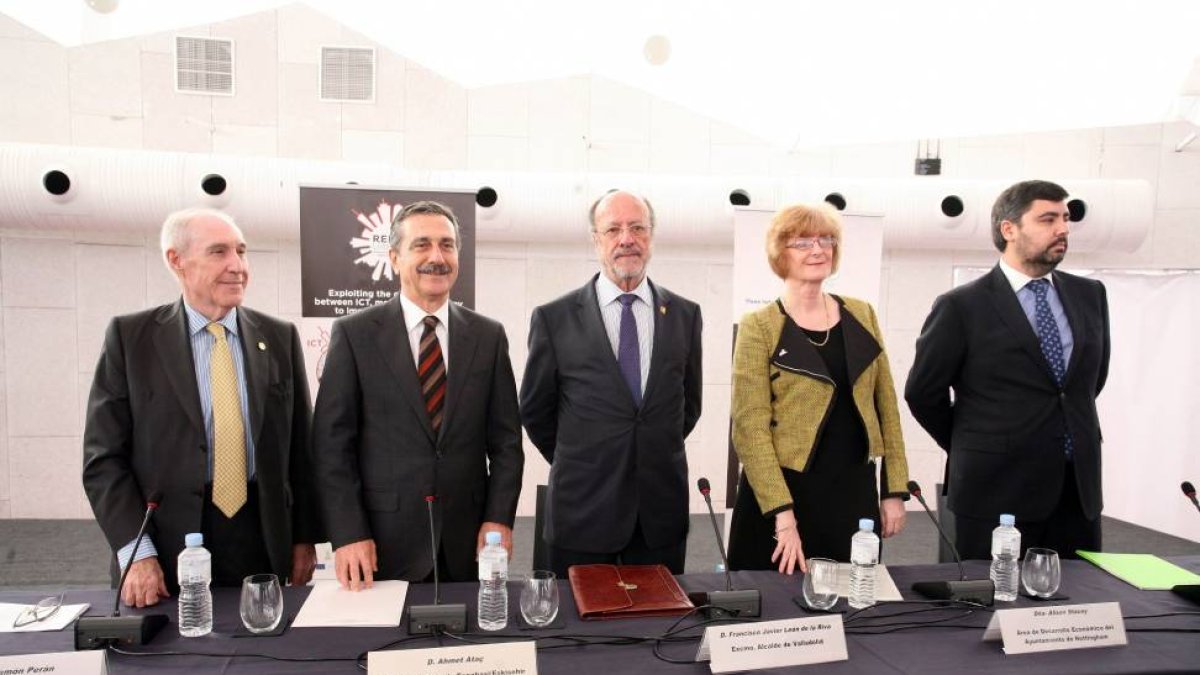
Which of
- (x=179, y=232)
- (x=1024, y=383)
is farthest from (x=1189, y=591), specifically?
(x=179, y=232)

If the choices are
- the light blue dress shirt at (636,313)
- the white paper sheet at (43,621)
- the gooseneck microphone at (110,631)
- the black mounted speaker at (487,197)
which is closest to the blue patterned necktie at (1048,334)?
the light blue dress shirt at (636,313)

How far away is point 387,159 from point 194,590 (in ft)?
13.7

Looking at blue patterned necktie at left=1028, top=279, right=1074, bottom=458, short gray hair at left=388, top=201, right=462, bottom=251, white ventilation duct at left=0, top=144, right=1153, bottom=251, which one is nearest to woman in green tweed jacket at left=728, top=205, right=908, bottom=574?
blue patterned necktie at left=1028, top=279, right=1074, bottom=458

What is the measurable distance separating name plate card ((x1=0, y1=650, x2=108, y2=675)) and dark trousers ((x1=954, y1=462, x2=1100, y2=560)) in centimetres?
233

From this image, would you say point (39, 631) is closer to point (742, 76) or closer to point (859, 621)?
point (859, 621)

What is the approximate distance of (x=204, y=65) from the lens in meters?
5.11

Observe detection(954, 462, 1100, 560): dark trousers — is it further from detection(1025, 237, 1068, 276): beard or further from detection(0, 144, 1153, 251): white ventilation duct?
detection(0, 144, 1153, 251): white ventilation duct

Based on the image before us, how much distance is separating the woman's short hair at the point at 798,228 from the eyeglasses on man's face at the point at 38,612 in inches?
79.3

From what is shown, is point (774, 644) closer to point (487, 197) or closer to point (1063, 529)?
point (1063, 529)

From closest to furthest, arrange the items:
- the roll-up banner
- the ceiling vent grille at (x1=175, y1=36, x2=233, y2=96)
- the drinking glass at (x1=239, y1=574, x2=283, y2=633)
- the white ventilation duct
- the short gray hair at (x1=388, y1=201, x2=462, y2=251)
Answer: the drinking glass at (x1=239, y1=574, x2=283, y2=633)
the short gray hair at (x1=388, y1=201, x2=462, y2=251)
the roll-up banner
the white ventilation duct
the ceiling vent grille at (x1=175, y1=36, x2=233, y2=96)

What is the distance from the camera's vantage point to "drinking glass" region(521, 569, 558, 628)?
1.58 metres

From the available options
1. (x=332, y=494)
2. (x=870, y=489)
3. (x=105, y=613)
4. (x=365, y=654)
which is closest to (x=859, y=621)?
(x=870, y=489)

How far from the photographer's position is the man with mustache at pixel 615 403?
87.0 inches

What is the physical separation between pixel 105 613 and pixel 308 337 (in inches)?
76.9
